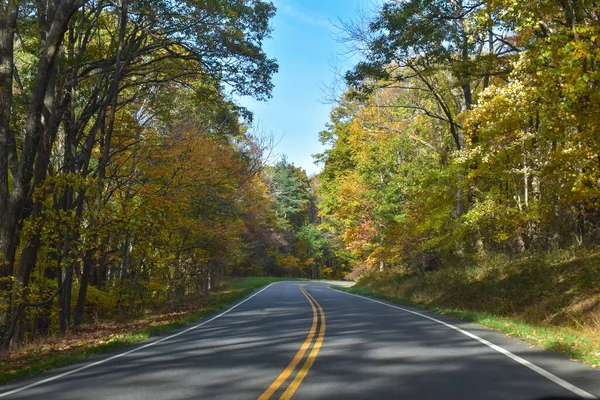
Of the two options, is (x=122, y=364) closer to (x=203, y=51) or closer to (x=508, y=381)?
(x=508, y=381)

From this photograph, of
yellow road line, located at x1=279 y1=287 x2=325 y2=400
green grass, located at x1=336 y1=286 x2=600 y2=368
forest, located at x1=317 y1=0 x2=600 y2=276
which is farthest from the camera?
forest, located at x1=317 y1=0 x2=600 y2=276

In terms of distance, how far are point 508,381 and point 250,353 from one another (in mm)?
4255

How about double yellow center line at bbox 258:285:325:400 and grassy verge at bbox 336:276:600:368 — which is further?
grassy verge at bbox 336:276:600:368

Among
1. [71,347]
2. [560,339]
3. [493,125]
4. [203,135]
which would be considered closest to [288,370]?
[560,339]

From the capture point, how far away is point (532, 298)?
49.3 ft

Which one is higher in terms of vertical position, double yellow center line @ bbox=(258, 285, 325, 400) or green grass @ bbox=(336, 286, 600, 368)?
double yellow center line @ bbox=(258, 285, 325, 400)

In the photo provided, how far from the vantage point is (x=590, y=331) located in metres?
10.1

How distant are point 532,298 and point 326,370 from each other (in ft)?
34.7

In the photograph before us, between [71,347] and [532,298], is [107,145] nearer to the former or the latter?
[71,347]

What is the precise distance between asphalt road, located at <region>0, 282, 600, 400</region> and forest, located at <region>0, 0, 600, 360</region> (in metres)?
4.16

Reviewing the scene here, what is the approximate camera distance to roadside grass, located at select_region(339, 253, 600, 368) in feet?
31.6

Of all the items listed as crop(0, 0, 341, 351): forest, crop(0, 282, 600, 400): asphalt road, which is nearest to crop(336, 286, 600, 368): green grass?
crop(0, 282, 600, 400): asphalt road

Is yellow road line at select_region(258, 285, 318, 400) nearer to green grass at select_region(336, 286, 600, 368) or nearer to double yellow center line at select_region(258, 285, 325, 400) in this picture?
double yellow center line at select_region(258, 285, 325, 400)

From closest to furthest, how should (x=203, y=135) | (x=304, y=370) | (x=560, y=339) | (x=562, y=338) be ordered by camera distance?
(x=304, y=370)
(x=560, y=339)
(x=562, y=338)
(x=203, y=135)
